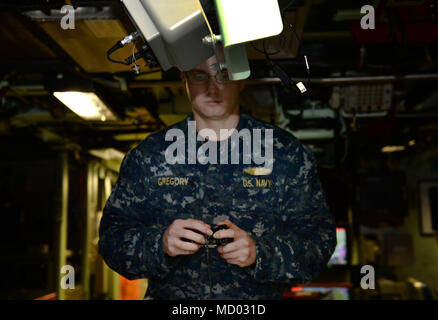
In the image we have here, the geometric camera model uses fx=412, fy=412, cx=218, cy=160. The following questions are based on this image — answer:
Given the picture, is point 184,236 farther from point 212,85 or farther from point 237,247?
point 212,85

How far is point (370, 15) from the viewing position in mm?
2143

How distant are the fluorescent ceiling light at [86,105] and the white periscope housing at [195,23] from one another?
1.71m

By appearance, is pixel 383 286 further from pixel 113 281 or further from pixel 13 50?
pixel 13 50

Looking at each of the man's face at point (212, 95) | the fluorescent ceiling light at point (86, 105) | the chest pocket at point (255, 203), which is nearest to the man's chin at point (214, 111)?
the man's face at point (212, 95)

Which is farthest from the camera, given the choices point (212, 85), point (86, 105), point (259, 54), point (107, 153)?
point (107, 153)

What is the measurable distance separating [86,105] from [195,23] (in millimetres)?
2192

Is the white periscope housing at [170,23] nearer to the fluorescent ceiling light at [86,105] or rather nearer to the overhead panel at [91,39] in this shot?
the overhead panel at [91,39]

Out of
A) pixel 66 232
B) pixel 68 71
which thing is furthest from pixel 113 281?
pixel 68 71

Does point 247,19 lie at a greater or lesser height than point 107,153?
lesser

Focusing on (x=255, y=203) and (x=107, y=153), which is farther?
(x=107, y=153)

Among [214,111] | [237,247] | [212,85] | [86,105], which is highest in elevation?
[86,105]

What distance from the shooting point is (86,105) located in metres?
3.29

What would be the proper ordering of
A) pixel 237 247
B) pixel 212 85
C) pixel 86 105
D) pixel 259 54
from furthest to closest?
pixel 86 105, pixel 259 54, pixel 212 85, pixel 237 247

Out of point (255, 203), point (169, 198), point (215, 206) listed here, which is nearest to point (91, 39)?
point (169, 198)
